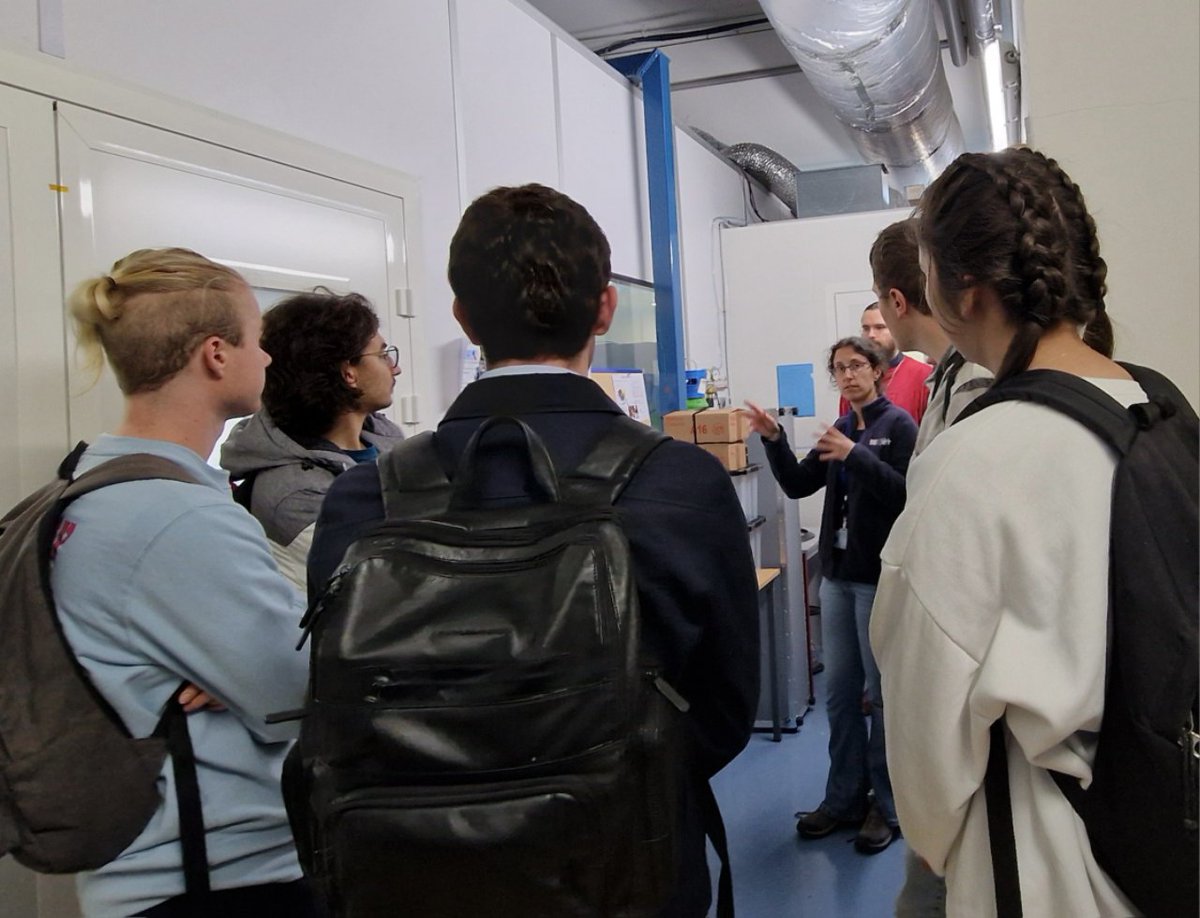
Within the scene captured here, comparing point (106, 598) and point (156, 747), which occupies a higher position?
point (106, 598)

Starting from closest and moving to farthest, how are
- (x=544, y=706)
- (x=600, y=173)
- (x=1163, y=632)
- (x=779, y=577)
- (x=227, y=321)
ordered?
1. (x=544, y=706)
2. (x=1163, y=632)
3. (x=227, y=321)
4. (x=779, y=577)
5. (x=600, y=173)

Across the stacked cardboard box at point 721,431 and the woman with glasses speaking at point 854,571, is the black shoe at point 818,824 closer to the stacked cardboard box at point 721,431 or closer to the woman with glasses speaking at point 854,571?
the woman with glasses speaking at point 854,571

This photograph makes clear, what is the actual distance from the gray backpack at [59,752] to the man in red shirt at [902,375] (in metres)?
2.95

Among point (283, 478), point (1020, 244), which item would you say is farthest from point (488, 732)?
point (283, 478)

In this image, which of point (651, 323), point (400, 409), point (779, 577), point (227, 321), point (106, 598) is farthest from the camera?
point (651, 323)

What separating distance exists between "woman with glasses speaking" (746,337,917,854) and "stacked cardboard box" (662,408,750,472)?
3.07 ft

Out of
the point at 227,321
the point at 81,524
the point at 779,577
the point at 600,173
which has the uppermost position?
the point at 600,173

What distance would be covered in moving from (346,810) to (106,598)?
446 millimetres

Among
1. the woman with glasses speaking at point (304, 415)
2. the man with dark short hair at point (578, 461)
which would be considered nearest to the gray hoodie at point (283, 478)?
the woman with glasses speaking at point (304, 415)

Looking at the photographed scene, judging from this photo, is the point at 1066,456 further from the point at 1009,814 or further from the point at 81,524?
the point at 81,524

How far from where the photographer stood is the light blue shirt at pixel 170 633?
113cm

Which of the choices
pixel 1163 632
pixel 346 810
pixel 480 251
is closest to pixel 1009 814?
pixel 1163 632

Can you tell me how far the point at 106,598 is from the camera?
1.13 m

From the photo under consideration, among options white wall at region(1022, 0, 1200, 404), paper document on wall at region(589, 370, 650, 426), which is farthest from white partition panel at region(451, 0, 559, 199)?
white wall at region(1022, 0, 1200, 404)
